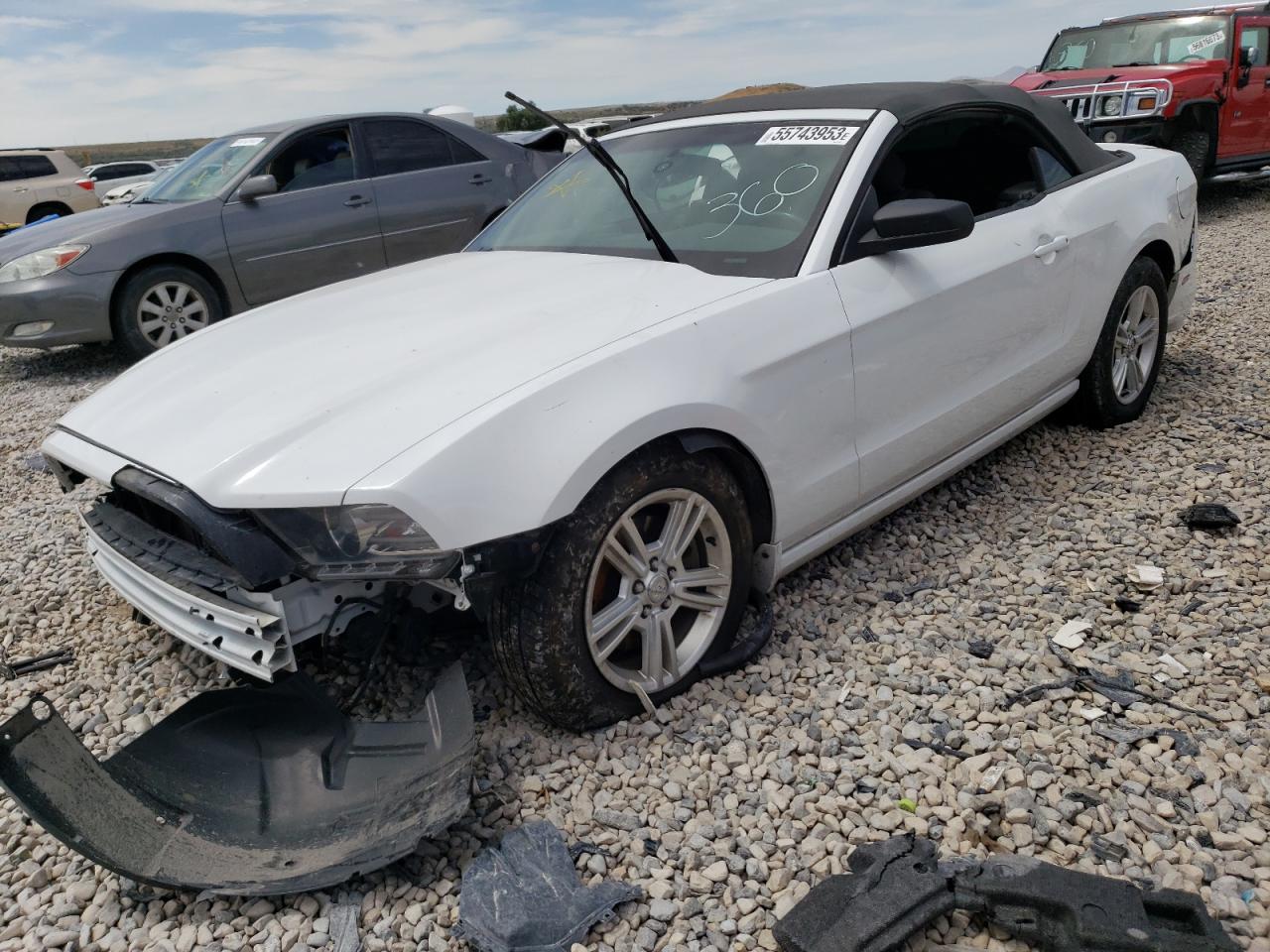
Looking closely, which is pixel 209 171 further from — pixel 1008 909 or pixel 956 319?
pixel 1008 909

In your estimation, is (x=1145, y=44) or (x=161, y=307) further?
(x=1145, y=44)

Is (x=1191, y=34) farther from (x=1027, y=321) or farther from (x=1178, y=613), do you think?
(x=1178, y=613)

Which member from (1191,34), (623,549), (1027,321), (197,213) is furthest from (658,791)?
(1191,34)

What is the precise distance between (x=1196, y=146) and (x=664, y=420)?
9.84 m

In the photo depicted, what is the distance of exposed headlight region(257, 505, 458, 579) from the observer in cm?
217

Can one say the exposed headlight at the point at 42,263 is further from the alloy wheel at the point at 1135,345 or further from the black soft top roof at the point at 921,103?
Result: the alloy wheel at the point at 1135,345

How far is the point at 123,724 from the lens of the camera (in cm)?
296

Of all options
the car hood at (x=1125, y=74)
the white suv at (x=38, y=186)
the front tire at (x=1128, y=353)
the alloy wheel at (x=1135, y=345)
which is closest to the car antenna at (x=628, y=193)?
the front tire at (x=1128, y=353)

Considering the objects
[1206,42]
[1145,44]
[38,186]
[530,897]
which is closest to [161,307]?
[530,897]

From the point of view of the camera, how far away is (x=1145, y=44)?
1048 cm

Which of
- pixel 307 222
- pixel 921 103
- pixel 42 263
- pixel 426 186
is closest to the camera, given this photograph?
pixel 921 103

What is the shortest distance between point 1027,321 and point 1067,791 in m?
1.87

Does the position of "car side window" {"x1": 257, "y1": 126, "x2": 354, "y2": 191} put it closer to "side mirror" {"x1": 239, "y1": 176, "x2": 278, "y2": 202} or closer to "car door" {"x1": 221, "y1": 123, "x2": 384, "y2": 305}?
"car door" {"x1": 221, "y1": 123, "x2": 384, "y2": 305}

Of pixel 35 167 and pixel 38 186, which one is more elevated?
pixel 35 167
